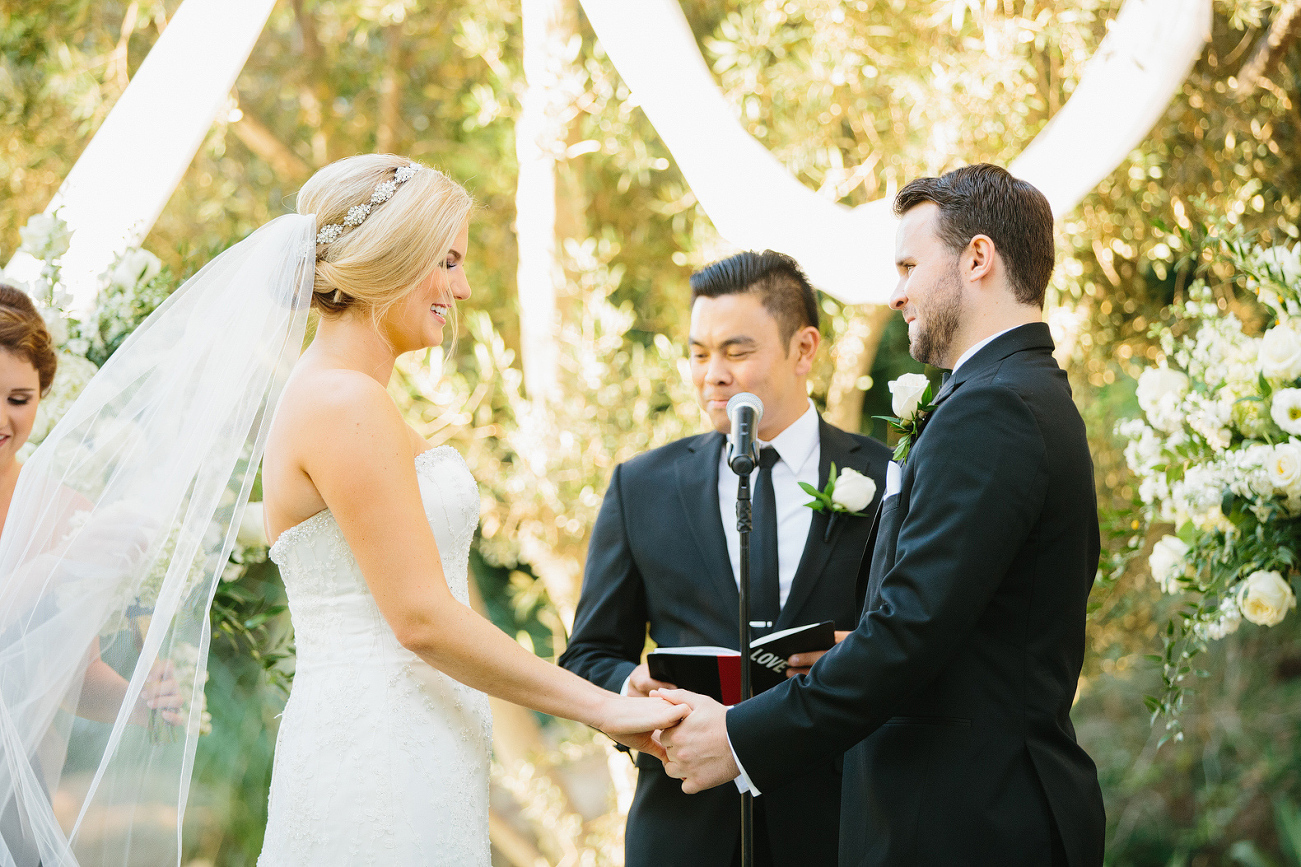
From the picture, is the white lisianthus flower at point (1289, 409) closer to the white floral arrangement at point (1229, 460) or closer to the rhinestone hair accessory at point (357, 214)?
the white floral arrangement at point (1229, 460)

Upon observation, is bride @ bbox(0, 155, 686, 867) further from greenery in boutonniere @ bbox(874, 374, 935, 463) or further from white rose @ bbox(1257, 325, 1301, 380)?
white rose @ bbox(1257, 325, 1301, 380)

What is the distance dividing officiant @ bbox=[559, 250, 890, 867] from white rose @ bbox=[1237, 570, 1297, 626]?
2.96 feet

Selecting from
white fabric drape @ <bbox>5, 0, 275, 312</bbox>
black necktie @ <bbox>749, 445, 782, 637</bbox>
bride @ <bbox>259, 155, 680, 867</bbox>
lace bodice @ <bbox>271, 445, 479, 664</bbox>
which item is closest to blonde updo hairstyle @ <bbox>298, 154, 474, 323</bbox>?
bride @ <bbox>259, 155, 680, 867</bbox>

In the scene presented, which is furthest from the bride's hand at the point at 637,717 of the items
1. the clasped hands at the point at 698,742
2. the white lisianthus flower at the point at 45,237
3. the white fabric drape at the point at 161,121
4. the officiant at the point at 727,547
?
the white fabric drape at the point at 161,121

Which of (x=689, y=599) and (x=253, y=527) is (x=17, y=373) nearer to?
(x=253, y=527)

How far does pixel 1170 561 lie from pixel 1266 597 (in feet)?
1.00

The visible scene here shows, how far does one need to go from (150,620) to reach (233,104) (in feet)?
10.4

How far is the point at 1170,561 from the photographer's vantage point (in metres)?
2.83

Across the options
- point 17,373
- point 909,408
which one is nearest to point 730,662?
point 909,408

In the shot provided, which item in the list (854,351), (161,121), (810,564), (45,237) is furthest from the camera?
(854,351)

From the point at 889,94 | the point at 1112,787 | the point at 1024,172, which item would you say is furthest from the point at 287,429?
the point at 1112,787

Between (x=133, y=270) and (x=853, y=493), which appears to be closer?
(x=853, y=493)

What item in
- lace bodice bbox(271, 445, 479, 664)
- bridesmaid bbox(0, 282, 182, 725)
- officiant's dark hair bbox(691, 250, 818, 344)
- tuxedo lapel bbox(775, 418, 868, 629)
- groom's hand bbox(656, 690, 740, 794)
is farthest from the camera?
officiant's dark hair bbox(691, 250, 818, 344)

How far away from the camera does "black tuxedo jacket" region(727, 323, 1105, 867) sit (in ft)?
6.28
